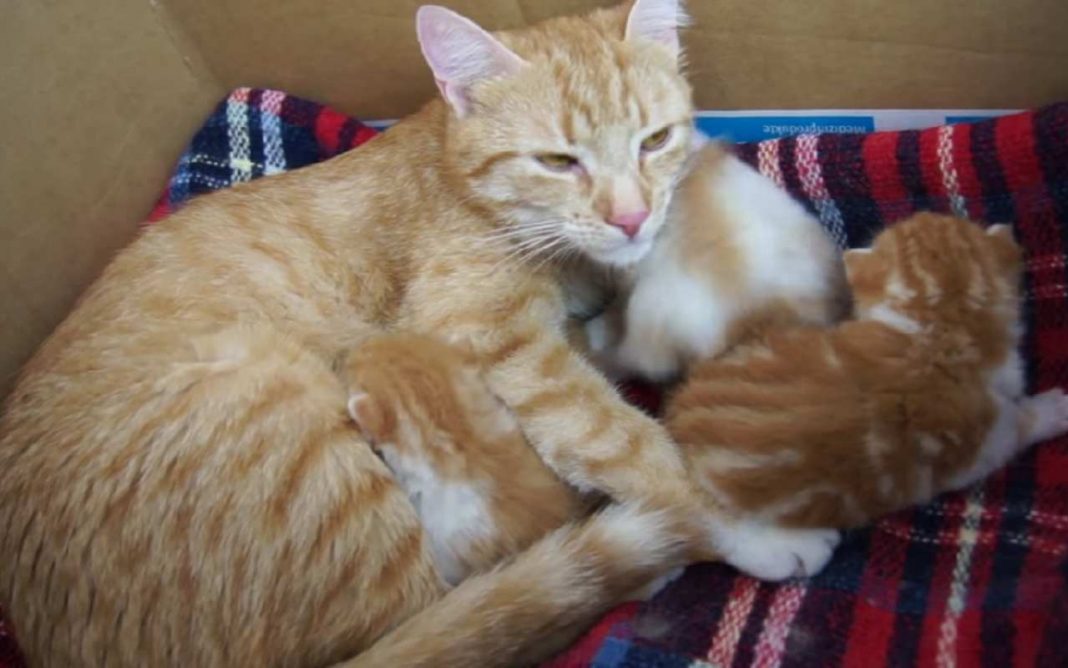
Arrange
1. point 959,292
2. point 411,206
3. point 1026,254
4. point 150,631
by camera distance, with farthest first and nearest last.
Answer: point 411,206 → point 1026,254 → point 959,292 → point 150,631

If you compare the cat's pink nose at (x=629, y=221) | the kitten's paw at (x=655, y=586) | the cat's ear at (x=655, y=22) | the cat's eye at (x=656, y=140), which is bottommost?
the kitten's paw at (x=655, y=586)

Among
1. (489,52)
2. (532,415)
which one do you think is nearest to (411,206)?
(489,52)

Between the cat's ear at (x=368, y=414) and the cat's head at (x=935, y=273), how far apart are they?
670 millimetres

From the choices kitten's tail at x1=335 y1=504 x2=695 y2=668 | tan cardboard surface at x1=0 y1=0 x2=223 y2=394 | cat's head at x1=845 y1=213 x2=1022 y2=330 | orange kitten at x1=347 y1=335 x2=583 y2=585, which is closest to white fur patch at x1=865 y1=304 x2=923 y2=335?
cat's head at x1=845 y1=213 x2=1022 y2=330

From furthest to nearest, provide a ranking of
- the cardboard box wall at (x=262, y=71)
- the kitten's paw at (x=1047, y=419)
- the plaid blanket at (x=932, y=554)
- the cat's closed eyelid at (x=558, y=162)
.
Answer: the cardboard box wall at (x=262, y=71), the cat's closed eyelid at (x=558, y=162), the kitten's paw at (x=1047, y=419), the plaid blanket at (x=932, y=554)

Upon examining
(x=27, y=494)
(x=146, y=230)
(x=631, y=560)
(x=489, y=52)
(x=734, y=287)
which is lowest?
(x=631, y=560)

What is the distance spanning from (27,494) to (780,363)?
980mm

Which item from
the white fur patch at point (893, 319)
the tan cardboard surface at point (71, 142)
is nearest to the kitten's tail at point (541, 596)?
the white fur patch at point (893, 319)

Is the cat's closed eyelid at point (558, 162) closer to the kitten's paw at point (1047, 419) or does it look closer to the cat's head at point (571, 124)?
the cat's head at point (571, 124)

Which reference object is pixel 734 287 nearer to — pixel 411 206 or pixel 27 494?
pixel 411 206

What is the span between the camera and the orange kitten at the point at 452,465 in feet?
4.46

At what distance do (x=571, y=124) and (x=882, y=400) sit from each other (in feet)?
1.82

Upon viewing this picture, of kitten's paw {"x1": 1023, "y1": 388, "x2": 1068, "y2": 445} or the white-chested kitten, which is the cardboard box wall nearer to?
the white-chested kitten

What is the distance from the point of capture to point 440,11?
1.37 metres
